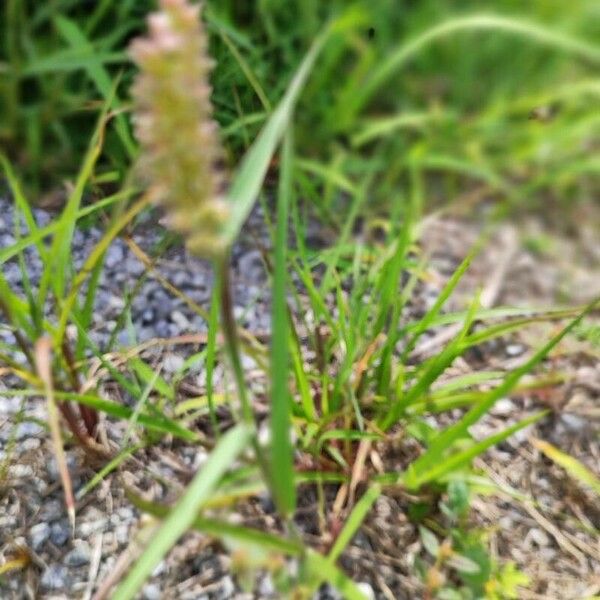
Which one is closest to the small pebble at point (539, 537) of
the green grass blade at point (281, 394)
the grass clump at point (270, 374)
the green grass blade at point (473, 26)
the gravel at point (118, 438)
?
the gravel at point (118, 438)

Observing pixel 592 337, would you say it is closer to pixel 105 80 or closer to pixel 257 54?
pixel 257 54

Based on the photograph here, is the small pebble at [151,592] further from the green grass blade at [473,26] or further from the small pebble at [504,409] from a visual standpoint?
the green grass blade at [473,26]

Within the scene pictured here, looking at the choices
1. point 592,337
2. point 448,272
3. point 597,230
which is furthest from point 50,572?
point 597,230

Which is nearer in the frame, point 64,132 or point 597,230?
point 64,132

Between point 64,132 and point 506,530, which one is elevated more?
point 64,132

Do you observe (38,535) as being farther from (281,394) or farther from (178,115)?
(178,115)

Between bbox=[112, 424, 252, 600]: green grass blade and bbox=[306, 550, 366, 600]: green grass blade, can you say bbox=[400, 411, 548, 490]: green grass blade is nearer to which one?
bbox=[306, 550, 366, 600]: green grass blade

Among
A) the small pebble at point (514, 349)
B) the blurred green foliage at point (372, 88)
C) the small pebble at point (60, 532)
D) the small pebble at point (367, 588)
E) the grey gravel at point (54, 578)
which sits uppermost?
the blurred green foliage at point (372, 88)
